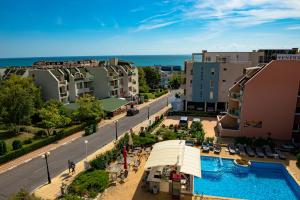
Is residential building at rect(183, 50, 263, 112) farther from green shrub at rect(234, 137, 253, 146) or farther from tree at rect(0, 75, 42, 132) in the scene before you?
tree at rect(0, 75, 42, 132)

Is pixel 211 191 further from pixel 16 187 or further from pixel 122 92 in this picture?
pixel 122 92

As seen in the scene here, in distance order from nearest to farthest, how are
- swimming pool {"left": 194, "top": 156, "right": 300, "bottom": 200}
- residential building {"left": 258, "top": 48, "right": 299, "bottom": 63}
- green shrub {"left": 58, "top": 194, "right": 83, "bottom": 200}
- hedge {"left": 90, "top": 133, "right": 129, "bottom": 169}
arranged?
green shrub {"left": 58, "top": 194, "right": 83, "bottom": 200}
swimming pool {"left": 194, "top": 156, "right": 300, "bottom": 200}
hedge {"left": 90, "top": 133, "right": 129, "bottom": 169}
residential building {"left": 258, "top": 48, "right": 299, "bottom": 63}

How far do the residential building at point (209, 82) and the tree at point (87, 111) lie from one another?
79.9 feet

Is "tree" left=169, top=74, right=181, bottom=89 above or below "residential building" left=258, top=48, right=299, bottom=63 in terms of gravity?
below

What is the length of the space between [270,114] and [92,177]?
3305 cm

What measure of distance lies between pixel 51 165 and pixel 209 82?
4238 centimetres

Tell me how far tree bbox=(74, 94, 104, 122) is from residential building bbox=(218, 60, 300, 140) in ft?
87.8

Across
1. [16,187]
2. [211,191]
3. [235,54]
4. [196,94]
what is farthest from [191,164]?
[235,54]

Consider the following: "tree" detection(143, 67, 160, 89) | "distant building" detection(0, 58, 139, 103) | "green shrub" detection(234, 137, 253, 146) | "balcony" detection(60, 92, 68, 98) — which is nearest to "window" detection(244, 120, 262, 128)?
"green shrub" detection(234, 137, 253, 146)

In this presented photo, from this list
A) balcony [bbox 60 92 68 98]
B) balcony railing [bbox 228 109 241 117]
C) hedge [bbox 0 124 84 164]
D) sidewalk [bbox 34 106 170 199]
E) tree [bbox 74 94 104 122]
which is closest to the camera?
sidewalk [bbox 34 106 170 199]

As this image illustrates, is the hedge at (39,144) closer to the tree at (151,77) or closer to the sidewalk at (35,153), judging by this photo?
the sidewalk at (35,153)

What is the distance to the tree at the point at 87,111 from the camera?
160ft

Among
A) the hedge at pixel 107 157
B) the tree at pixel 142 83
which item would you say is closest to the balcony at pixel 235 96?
the hedge at pixel 107 157

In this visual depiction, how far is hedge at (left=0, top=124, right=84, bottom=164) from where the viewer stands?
Result: 33.2m
